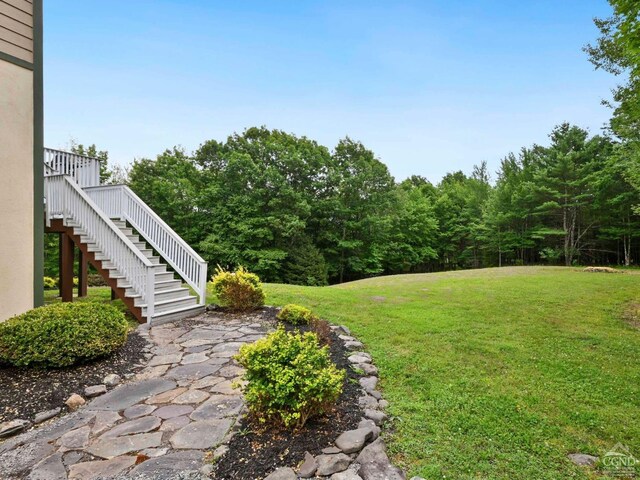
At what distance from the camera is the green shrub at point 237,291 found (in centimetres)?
659

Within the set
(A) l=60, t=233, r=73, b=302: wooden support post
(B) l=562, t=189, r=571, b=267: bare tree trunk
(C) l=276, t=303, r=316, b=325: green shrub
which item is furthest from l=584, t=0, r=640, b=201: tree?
(B) l=562, t=189, r=571, b=267: bare tree trunk

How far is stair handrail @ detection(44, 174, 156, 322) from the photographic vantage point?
5738 mm

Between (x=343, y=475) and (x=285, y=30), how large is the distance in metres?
10.8

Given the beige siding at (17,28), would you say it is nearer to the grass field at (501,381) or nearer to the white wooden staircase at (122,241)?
the white wooden staircase at (122,241)

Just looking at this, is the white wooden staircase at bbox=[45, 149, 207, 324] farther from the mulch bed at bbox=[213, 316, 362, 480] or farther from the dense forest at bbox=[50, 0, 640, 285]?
the dense forest at bbox=[50, 0, 640, 285]

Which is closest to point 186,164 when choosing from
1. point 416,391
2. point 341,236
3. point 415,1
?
point 341,236

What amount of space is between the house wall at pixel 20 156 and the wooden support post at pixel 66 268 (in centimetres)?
216

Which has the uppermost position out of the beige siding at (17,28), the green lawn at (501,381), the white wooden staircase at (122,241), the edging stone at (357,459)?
the beige siding at (17,28)

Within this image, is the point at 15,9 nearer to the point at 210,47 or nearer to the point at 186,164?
the point at 210,47

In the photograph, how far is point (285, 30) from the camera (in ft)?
32.2

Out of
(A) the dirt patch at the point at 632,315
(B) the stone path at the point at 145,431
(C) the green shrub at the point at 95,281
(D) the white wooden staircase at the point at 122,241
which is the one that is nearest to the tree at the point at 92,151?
(C) the green shrub at the point at 95,281

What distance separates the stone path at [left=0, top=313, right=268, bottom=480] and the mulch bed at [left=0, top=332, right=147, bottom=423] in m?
0.26

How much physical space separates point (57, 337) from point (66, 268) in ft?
13.1

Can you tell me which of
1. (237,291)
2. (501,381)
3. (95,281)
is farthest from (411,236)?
(501,381)
